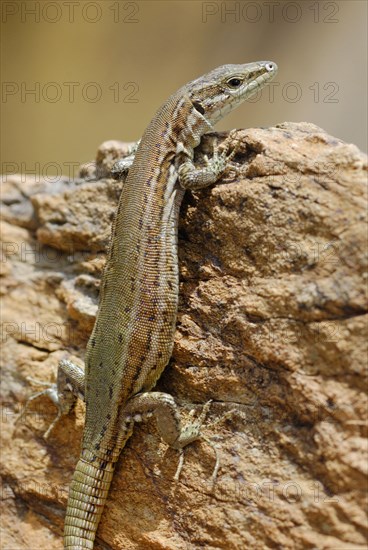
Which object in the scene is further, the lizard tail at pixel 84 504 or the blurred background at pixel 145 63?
the blurred background at pixel 145 63

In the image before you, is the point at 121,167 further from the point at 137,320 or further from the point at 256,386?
the point at 256,386

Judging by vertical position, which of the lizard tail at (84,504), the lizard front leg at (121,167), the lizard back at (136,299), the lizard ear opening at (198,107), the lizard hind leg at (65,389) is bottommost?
the lizard tail at (84,504)

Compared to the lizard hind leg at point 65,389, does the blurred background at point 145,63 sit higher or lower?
higher

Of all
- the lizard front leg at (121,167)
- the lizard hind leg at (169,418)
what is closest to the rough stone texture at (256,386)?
the lizard hind leg at (169,418)

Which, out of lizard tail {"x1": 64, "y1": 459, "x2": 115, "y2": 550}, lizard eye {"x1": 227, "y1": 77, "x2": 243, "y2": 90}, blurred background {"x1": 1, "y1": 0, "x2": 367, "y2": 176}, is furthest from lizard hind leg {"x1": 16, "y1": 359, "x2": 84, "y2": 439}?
blurred background {"x1": 1, "y1": 0, "x2": 367, "y2": 176}

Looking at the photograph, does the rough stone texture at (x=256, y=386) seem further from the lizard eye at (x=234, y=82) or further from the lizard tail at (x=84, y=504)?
the lizard eye at (x=234, y=82)

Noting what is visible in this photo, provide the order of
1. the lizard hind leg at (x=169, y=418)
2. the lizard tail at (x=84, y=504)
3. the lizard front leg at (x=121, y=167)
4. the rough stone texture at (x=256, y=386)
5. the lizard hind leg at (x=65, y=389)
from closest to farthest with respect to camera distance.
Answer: the rough stone texture at (x=256, y=386) < the lizard hind leg at (x=169, y=418) < the lizard tail at (x=84, y=504) < the lizard hind leg at (x=65, y=389) < the lizard front leg at (x=121, y=167)
